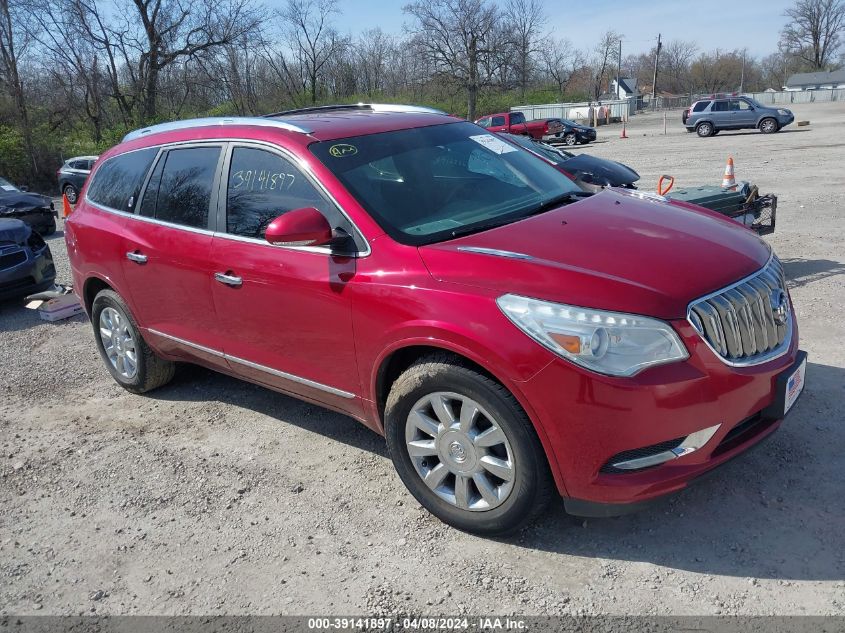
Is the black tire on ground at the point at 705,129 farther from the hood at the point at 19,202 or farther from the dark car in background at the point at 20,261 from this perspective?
the dark car in background at the point at 20,261

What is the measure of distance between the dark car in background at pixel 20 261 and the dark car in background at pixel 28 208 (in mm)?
5947

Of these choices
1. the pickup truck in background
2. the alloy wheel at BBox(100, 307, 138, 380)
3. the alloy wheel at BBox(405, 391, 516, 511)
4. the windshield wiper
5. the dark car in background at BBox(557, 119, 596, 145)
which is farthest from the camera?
the dark car in background at BBox(557, 119, 596, 145)

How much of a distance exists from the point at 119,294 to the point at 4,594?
2381mm

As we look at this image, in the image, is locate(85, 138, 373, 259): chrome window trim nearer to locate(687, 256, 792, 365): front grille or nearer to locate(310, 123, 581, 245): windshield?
locate(310, 123, 581, 245): windshield

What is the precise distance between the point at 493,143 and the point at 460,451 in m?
2.13

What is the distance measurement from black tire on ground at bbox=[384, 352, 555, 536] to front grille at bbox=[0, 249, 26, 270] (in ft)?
21.6

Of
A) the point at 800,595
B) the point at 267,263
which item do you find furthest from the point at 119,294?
the point at 800,595

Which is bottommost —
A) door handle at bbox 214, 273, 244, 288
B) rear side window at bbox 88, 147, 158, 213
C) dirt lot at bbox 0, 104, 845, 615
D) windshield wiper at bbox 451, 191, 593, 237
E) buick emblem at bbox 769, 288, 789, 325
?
dirt lot at bbox 0, 104, 845, 615

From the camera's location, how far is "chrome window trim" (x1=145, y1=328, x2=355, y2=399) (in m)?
3.73

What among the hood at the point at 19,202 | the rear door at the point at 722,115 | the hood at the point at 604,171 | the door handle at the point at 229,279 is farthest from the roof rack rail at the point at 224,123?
the rear door at the point at 722,115

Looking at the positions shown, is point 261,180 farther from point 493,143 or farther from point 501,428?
point 501,428

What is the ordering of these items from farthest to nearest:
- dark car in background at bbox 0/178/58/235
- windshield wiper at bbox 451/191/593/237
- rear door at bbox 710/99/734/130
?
rear door at bbox 710/99/734/130 → dark car in background at bbox 0/178/58/235 → windshield wiper at bbox 451/191/593/237

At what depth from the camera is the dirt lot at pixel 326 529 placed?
2.89 metres

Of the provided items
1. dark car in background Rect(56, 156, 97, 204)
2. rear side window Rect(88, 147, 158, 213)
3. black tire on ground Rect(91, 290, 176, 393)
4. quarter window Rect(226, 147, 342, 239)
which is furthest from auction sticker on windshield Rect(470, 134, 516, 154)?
dark car in background Rect(56, 156, 97, 204)
